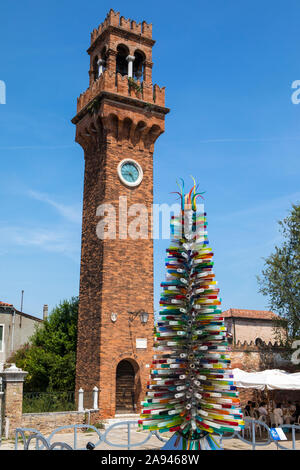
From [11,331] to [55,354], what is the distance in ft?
27.1

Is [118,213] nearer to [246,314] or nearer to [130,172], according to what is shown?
[130,172]

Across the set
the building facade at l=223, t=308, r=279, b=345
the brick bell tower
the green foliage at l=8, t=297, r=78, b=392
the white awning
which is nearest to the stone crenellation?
the brick bell tower

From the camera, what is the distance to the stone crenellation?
896 inches

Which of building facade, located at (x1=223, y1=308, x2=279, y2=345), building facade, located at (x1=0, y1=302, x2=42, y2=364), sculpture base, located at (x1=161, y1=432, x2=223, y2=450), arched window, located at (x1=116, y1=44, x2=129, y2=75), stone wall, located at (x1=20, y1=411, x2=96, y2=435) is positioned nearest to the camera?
sculpture base, located at (x1=161, y1=432, x2=223, y2=450)

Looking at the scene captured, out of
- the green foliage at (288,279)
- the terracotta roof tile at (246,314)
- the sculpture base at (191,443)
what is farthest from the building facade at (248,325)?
the sculpture base at (191,443)

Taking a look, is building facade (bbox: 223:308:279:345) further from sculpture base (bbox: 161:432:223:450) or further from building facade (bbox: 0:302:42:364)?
sculpture base (bbox: 161:432:223:450)

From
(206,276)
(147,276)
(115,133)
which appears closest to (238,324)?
(147,276)

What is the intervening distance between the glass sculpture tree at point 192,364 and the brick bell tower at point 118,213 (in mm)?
13456

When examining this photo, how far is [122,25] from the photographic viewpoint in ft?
75.5

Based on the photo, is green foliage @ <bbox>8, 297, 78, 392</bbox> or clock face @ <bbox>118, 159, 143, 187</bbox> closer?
clock face @ <bbox>118, 159, 143, 187</bbox>

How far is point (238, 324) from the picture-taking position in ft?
137

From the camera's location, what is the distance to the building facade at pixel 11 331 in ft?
97.5

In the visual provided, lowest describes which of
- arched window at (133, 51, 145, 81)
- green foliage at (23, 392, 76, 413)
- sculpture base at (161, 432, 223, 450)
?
green foliage at (23, 392, 76, 413)

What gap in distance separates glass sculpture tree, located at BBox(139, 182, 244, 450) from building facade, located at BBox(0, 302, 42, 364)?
24064mm
